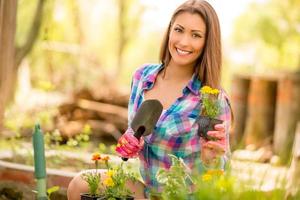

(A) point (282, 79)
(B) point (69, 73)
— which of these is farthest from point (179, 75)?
(B) point (69, 73)

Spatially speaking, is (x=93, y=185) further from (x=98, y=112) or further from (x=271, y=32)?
(x=271, y=32)

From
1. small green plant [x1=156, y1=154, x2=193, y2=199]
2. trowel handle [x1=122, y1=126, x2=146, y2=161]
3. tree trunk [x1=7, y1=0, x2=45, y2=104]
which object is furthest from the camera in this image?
tree trunk [x1=7, y1=0, x2=45, y2=104]

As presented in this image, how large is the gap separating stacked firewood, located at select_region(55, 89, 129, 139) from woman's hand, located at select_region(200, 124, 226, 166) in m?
5.28

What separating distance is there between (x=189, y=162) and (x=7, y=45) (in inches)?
55.5

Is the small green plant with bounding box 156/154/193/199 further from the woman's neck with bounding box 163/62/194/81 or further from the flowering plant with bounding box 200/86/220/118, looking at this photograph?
the woman's neck with bounding box 163/62/194/81

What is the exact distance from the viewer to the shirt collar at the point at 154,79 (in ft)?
10.6

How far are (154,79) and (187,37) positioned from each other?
293mm

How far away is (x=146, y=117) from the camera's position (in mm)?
2805

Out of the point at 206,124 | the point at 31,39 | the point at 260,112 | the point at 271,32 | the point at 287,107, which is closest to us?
the point at 206,124

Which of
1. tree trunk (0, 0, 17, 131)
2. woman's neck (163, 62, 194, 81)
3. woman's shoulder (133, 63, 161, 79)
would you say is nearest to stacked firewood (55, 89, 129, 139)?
tree trunk (0, 0, 17, 131)

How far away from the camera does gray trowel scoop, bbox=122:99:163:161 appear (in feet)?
9.13

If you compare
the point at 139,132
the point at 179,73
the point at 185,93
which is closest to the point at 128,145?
the point at 139,132

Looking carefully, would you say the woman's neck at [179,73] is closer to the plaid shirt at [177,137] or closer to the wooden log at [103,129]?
the plaid shirt at [177,137]

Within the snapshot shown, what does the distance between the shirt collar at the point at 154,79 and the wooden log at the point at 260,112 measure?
5.64m
